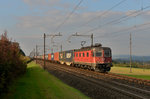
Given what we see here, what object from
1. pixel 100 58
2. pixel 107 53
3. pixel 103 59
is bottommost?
pixel 103 59

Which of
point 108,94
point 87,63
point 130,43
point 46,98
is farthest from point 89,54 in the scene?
point 46,98

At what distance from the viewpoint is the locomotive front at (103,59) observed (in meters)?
25.3

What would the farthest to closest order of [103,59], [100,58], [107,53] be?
1. [107,53]
2. [100,58]
3. [103,59]

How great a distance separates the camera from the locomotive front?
25.3 m

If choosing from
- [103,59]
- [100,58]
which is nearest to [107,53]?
[103,59]

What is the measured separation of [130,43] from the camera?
107 ft

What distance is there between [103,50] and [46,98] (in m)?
16.6

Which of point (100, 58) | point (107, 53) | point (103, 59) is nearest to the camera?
point (103, 59)

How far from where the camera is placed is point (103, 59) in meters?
25.3

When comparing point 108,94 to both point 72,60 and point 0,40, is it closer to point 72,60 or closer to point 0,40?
point 0,40

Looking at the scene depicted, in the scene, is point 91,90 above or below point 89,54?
below

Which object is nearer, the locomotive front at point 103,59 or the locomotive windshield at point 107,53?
the locomotive front at point 103,59

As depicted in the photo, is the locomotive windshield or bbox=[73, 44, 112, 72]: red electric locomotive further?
the locomotive windshield

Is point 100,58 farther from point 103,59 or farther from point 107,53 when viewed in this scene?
point 107,53
